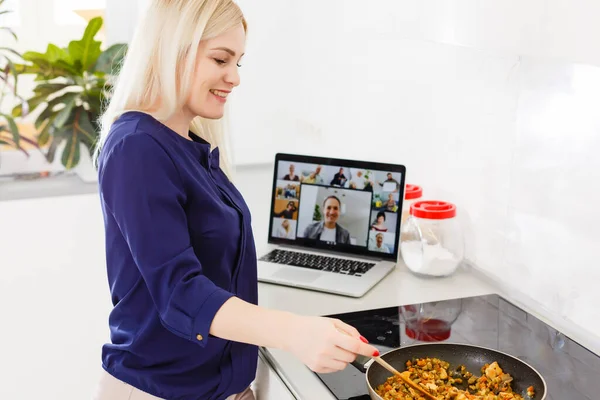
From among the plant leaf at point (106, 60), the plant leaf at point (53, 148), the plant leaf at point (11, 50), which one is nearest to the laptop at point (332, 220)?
the plant leaf at point (106, 60)

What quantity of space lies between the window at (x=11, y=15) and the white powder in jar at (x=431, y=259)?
170 centimetres

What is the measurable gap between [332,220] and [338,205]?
0.13ft

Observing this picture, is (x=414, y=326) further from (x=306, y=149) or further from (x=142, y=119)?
(x=306, y=149)

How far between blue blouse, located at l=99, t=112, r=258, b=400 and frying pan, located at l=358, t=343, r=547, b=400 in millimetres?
247

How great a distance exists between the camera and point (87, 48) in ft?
8.59

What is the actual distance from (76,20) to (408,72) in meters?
1.35

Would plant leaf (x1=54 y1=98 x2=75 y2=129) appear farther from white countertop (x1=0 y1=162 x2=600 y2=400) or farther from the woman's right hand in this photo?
the woman's right hand

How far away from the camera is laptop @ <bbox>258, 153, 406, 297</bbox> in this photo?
1.78 m

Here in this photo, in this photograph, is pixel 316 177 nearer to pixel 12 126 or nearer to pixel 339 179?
pixel 339 179

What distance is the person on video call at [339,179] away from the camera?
72.9 inches

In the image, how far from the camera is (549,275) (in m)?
1.57

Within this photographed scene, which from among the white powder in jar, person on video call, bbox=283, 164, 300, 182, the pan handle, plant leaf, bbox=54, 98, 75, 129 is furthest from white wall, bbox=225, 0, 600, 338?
plant leaf, bbox=54, 98, 75, 129

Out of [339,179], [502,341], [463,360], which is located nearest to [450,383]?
[463,360]

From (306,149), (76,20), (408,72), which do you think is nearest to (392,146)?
(408,72)
